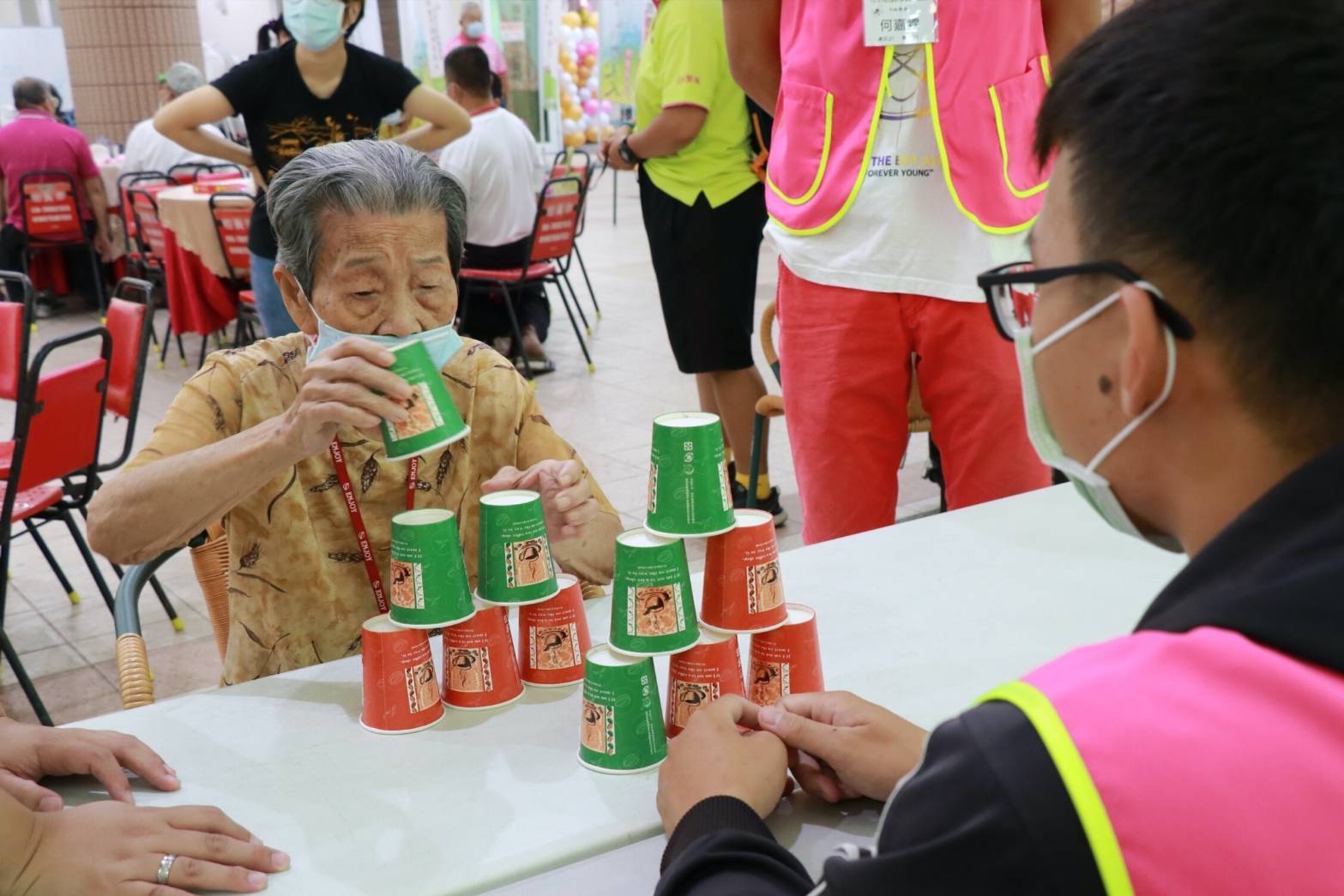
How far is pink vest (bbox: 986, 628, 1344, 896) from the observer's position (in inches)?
23.4

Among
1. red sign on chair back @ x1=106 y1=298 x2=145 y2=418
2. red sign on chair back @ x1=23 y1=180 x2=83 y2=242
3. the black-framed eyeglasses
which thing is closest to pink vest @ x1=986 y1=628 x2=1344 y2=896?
the black-framed eyeglasses

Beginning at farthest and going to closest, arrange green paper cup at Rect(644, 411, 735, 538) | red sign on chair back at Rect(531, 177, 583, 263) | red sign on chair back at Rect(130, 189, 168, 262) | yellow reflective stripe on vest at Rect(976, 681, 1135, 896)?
red sign on chair back at Rect(130, 189, 168, 262), red sign on chair back at Rect(531, 177, 583, 263), green paper cup at Rect(644, 411, 735, 538), yellow reflective stripe on vest at Rect(976, 681, 1135, 896)

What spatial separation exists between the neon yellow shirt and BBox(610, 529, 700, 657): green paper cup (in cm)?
270

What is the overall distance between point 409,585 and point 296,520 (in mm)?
450

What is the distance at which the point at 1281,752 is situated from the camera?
597 mm

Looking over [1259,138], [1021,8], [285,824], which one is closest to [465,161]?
[1021,8]

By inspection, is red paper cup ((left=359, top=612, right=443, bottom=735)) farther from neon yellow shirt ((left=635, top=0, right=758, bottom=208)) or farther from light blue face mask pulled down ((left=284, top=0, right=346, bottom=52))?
light blue face mask pulled down ((left=284, top=0, right=346, bottom=52))

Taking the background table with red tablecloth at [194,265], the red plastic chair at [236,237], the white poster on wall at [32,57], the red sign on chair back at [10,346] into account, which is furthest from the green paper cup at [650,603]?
the white poster on wall at [32,57]

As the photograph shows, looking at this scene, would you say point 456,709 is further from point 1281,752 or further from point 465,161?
point 465,161

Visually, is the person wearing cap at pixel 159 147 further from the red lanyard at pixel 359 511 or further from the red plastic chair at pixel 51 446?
the red lanyard at pixel 359 511

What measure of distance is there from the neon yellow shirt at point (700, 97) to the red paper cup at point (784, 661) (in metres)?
2.67

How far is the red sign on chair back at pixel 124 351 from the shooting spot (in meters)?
3.28

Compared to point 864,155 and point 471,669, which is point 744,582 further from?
point 864,155

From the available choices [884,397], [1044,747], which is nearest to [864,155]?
[884,397]
